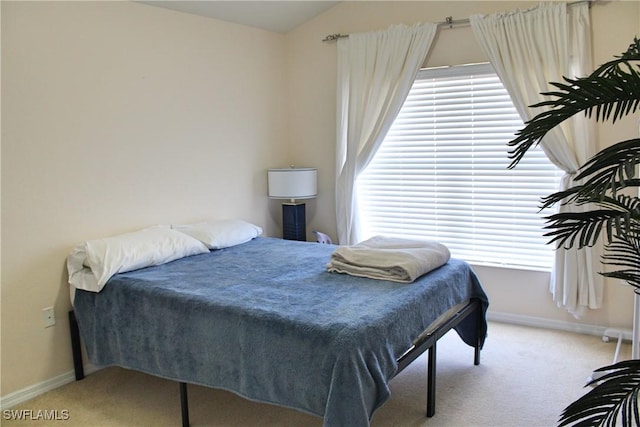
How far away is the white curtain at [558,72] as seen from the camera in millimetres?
3432

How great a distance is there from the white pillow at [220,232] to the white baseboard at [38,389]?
1.04 metres

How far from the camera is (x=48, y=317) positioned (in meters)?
2.98

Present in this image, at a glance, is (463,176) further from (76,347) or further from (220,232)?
(76,347)

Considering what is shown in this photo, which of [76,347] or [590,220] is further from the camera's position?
[76,347]

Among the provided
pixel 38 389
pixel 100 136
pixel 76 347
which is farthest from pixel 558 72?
pixel 38 389

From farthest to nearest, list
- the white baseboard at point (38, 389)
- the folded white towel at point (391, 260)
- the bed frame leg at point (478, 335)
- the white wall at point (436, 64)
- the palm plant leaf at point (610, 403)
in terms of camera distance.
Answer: the white wall at point (436, 64) < the bed frame leg at point (478, 335) < the white baseboard at point (38, 389) < the folded white towel at point (391, 260) < the palm plant leaf at point (610, 403)

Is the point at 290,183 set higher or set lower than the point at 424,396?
higher

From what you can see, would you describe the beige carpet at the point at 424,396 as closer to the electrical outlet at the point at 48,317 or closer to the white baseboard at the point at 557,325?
the white baseboard at the point at 557,325

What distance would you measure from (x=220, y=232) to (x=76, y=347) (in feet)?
3.75

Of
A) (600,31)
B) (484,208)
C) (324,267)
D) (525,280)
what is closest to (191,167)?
(324,267)

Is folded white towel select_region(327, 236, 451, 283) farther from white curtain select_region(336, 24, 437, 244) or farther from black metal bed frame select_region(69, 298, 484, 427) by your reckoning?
white curtain select_region(336, 24, 437, 244)

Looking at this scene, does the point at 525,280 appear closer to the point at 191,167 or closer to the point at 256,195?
the point at 256,195

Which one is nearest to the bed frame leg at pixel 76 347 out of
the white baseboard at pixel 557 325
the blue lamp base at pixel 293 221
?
the blue lamp base at pixel 293 221

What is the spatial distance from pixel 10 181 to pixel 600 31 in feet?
12.2
